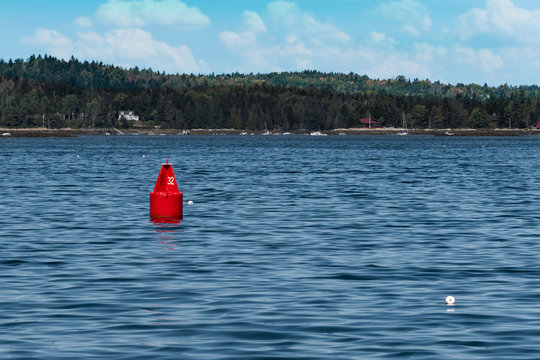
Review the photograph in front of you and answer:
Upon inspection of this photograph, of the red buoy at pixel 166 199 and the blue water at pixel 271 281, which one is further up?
the red buoy at pixel 166 199

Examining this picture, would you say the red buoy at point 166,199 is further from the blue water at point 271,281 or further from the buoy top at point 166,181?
the blue water at point 271,281

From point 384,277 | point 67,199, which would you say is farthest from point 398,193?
point 384,277

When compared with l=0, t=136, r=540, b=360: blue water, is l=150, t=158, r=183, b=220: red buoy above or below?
above

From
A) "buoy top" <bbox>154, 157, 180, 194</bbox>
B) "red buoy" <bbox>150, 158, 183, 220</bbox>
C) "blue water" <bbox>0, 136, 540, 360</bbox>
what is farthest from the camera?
"red buoy" <bbox>150, 158, 183, 220</bbox>

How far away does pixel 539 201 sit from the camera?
49562mm

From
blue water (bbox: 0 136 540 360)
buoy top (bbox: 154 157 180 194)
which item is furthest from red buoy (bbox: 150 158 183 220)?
blue water (bbox: 0 136 540 360)

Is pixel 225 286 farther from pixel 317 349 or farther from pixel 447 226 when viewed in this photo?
pixel 447 226

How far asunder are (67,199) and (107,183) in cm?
1550

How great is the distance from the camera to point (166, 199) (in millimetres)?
36031

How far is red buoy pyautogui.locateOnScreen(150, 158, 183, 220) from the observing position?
117 ft

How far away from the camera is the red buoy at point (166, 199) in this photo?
3556 cm

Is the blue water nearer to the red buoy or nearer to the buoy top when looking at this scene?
the red buoy

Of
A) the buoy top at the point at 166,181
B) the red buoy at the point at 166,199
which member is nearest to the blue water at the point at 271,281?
the red buoy at the point at 166,199

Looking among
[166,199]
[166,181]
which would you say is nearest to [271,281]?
[166,181]
